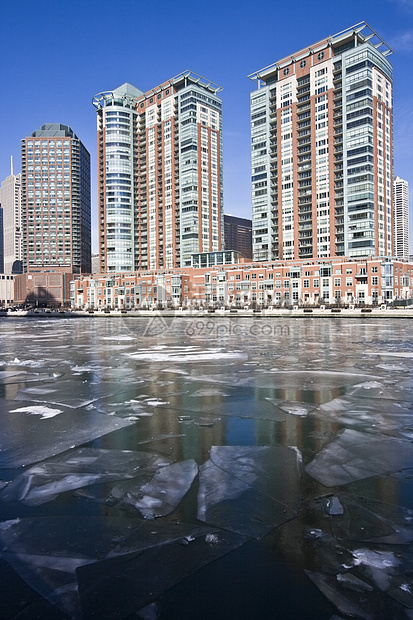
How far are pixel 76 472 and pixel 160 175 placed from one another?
161444 mm

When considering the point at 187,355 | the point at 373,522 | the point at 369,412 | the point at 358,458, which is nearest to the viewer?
the point at 373,522

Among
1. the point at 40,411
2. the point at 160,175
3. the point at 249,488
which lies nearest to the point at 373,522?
the point at 249,488

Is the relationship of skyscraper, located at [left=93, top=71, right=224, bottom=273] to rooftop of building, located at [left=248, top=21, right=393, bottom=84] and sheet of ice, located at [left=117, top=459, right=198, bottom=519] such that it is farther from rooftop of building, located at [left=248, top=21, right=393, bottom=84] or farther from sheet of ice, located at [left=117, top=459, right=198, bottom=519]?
sheet of ice, located at [left=117, top=459, right=198, bottom=519]

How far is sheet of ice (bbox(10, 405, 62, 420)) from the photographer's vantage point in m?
8.10

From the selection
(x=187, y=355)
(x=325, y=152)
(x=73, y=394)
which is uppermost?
(x=325, y=152)

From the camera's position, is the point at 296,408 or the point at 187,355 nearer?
the point at 296,408

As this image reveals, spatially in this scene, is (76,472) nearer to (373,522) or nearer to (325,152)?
(373,522)

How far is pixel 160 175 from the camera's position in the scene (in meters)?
156

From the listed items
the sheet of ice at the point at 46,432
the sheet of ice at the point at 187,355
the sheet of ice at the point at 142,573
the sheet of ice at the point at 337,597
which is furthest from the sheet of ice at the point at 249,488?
the sheet of ice at the point at 187,355

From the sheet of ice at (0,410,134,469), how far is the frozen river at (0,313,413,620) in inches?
1.6

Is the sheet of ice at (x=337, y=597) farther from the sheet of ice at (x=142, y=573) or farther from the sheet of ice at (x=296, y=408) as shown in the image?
the sheet of ice at (x=296, y=408)

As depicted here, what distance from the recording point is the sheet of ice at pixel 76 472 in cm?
473

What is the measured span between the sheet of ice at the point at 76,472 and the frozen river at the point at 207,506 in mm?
27

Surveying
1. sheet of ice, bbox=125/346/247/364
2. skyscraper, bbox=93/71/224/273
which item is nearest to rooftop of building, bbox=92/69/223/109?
skyscraper, bbox=93/71/224/273
